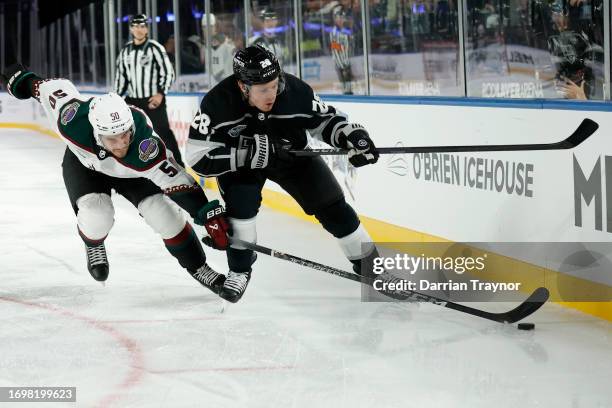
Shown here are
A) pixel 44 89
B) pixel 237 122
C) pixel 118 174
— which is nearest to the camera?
pixel 237 122

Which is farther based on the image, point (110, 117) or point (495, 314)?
point (110, 117)

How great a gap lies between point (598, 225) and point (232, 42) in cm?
569

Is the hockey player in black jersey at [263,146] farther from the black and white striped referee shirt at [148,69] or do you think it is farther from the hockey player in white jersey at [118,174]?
the black and white striped referee shirt at [148,69]

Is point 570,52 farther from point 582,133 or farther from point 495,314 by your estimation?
point 495,314

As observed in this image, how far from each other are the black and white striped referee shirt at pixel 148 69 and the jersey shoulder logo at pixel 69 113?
13.1ft

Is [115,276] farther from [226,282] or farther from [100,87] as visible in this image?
[100,87]

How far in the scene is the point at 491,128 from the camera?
4316mm

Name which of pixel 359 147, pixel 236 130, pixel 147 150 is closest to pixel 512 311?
pixel 359 147

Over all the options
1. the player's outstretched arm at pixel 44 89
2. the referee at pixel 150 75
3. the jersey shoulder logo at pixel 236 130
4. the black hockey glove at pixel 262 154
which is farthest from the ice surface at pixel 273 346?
the referee at pixel 150 75

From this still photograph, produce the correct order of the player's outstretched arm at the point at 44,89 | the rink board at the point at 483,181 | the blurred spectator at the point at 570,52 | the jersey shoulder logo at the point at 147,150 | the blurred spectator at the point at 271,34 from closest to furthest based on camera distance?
the rink board at the point at 483,181 → the jersey shoulder logo at the point at 147,150 → the blurred spectator at the point at 570,52 → the player's outstretched arm at the point at 44,89 → the blurred spectator at the point at 271,34

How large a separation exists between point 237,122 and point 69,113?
74cm

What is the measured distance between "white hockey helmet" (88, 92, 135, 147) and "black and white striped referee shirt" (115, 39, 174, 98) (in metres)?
4.33

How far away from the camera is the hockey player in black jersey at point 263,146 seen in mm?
3658

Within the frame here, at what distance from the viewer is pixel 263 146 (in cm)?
363
